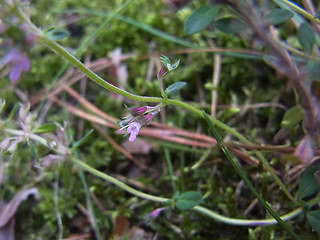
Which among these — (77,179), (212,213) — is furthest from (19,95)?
(212,213)

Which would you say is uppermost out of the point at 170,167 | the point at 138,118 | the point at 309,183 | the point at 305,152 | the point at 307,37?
the point at 307,37

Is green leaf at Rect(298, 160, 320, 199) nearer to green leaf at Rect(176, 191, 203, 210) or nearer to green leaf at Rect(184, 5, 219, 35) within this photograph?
green leaf at Rect(176, 191, 203, 210)

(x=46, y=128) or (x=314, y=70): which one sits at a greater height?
(x=314, y=70)

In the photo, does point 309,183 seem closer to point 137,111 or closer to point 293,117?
point 293,117

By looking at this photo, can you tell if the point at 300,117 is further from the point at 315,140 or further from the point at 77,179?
the point at 77,179

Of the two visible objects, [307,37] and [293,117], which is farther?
[293,117]

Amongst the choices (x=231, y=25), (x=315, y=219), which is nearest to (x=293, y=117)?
(x=315, y=219)

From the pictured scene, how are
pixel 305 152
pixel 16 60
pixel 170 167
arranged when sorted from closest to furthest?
pixel 16 60 < pixel 305 152 < pixel 170 167
